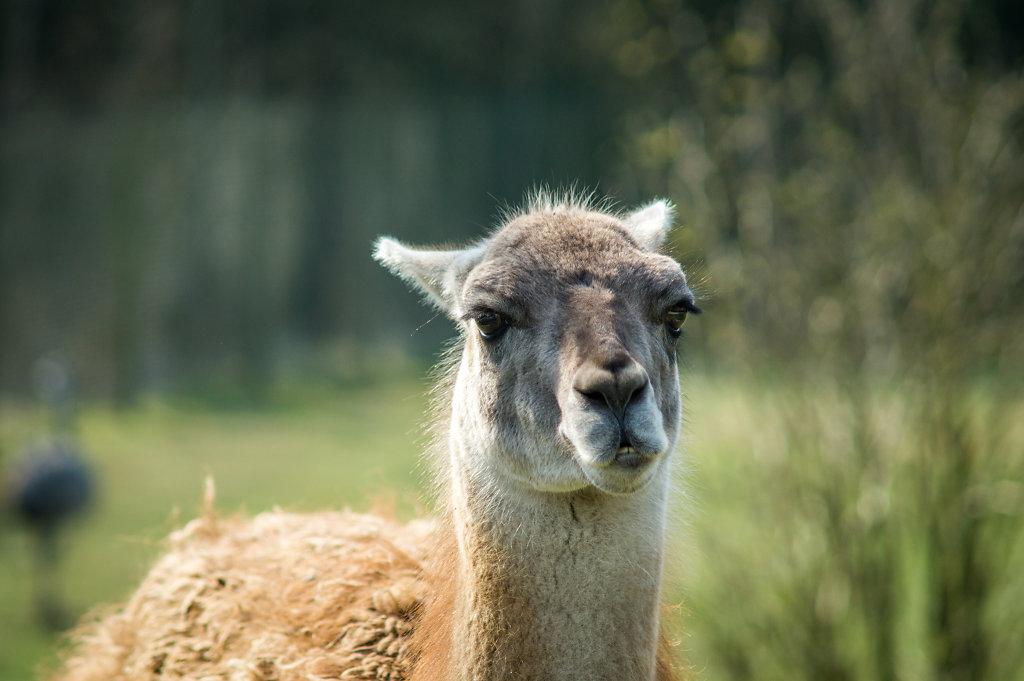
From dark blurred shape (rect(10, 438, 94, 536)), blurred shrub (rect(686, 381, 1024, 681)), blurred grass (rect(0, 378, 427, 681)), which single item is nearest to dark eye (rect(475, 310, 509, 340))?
blurred shrub (rect(686, 381, 1024, 681))

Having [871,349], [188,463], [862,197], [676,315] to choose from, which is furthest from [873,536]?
[188,463]

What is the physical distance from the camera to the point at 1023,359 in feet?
17.1

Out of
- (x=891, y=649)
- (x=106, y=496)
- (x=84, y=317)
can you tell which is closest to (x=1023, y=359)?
(x=891, y=649)

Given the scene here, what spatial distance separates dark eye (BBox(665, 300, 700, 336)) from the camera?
299 centimetres

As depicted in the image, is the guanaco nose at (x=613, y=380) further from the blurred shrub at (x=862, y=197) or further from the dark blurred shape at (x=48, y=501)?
the dark blurred shape at (x=48, y=501)

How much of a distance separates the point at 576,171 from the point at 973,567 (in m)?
9.92

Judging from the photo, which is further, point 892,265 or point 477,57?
point 477,57

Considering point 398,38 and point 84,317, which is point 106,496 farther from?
point 398,38

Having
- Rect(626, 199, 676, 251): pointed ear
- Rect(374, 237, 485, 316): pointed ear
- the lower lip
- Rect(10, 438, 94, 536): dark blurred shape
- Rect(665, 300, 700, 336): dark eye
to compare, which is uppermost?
Rect(10, 438, 94, 536): dark blurred shape

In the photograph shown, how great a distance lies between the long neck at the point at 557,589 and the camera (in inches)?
107

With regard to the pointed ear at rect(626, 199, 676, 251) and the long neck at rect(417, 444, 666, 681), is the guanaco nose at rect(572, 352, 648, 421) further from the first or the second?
the pointed ear at rect(626, 199, 676, 251)

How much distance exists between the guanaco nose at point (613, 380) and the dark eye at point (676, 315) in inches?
17.2

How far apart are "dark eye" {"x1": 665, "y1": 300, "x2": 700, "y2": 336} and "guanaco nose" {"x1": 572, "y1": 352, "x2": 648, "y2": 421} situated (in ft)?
1.44

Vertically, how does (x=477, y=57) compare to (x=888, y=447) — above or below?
above
